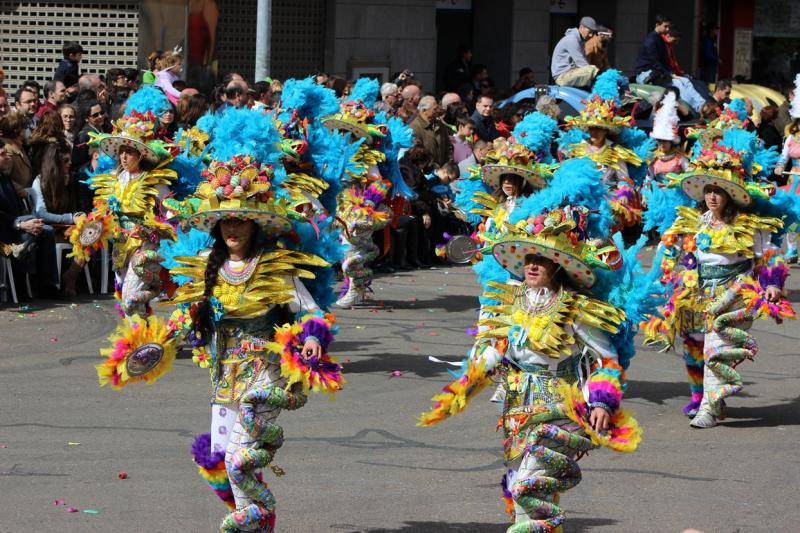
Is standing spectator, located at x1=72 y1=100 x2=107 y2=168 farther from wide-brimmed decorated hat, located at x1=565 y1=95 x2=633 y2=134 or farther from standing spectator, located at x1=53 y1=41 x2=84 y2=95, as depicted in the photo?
wide-brimmed decorated hat, located at x1=565 y1=95 x2=633 y2=134

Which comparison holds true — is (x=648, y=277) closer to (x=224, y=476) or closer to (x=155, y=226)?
(x=224, y=476)

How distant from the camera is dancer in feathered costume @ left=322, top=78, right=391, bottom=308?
46.2ft

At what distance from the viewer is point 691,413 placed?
10391 millimetres

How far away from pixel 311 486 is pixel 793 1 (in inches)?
1176

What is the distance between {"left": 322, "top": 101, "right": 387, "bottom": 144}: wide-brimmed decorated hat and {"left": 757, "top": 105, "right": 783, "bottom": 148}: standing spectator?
10246 millimetres

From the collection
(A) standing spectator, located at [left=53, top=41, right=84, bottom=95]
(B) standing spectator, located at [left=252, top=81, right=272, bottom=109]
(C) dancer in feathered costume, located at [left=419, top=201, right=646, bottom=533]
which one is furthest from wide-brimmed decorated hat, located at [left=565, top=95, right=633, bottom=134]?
(C) dancer in feathered costume, located at [left=419, top=201, right=646, bottom=533]

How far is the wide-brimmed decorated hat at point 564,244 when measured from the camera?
265 inches

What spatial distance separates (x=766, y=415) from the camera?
10641mm

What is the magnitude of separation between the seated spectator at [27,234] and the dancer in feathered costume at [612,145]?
5.07 metres

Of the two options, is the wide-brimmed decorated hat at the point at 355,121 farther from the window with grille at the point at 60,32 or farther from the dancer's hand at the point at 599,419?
the dancer's hand at the point at 599,419

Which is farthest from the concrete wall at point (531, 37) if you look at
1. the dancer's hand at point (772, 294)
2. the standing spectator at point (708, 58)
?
the dancer's hand at point (772, 294)

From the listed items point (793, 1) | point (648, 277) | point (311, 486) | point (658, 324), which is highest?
point (793, 1)

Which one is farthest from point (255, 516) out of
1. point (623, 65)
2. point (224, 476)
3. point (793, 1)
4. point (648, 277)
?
point (793, 1)

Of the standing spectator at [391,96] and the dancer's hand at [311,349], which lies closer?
the dancer's hand at [311,349]
